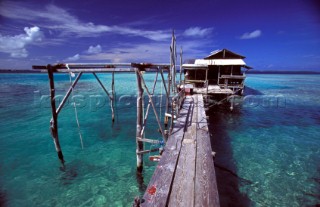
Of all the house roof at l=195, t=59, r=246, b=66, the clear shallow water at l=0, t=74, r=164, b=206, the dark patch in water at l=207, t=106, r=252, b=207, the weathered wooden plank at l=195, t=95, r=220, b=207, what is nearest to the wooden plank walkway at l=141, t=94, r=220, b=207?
the weathered wooden plank at l=195, t=95, r=220, b=207

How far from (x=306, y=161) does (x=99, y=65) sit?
1310cm

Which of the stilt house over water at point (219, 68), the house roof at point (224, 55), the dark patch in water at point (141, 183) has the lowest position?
the dark patch in water at point (141, 183)

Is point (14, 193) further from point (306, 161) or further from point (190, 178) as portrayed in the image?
point (306, 161)

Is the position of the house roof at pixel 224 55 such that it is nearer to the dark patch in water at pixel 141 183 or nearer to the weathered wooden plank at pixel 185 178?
the weathered wooden plank at pixel 185 178

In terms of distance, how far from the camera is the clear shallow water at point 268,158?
7.40 meters

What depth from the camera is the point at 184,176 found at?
15.9ft

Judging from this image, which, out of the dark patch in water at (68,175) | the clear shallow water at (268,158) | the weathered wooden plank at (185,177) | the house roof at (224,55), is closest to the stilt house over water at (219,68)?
the house roof at (224,55)

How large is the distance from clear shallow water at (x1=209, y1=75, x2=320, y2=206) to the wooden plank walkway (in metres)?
2.79

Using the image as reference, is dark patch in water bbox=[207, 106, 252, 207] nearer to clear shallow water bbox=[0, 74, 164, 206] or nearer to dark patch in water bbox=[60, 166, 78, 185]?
clear shallow water bbox=[0, 74, 164, 206]

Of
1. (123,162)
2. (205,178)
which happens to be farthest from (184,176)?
(123,162)

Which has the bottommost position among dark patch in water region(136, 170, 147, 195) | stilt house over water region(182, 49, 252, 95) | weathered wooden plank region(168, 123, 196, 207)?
dark patch in water region(136, 170, 147, 195)

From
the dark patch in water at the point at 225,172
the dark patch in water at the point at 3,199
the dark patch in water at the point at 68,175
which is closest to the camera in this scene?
the dark patch in water at the point at 3,199

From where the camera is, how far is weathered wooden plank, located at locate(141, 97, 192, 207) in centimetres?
394

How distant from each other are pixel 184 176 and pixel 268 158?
8315 mm
